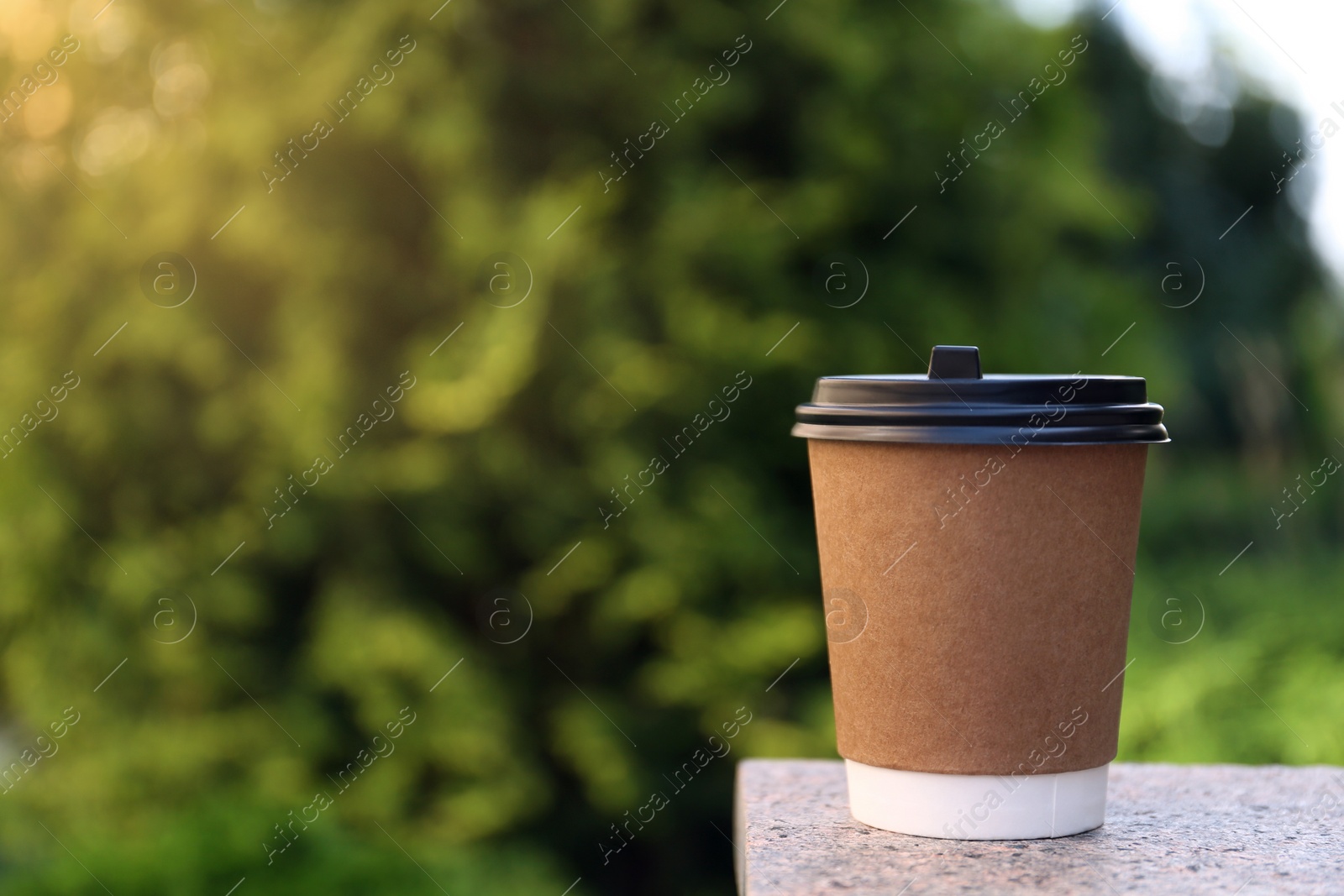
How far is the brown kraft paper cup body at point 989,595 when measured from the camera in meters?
1.49

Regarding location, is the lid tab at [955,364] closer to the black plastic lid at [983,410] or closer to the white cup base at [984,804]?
the black plastic lid at [983,410]

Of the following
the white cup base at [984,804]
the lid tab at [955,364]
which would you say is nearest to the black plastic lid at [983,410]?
the lid tab at [955,364]

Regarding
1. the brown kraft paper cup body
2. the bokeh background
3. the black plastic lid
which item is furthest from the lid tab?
the bokeh background

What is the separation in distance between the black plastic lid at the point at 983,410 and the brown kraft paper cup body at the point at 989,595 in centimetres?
3

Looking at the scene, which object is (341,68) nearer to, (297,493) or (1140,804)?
(297,493)

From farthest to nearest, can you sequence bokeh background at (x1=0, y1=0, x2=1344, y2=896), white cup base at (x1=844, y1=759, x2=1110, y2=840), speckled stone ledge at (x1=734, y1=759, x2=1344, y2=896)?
bokeh background at (x1=0, y1=0, x2=1344, y2=896)
white cup base at (x1=844, y1=759, x2=1110, y2=840)
speckled stone ledge at (x1=734, y1=759, x2=1344, y2=896)

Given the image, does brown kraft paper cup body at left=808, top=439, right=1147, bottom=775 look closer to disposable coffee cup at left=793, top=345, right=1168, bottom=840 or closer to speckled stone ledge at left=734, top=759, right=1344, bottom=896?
disposable coffee cup at left=793, top=345, right=1168, bottom=840

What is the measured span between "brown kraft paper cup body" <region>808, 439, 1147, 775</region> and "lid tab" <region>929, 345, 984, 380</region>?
0.14 m

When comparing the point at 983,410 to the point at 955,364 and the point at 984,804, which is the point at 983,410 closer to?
the point at 955,364

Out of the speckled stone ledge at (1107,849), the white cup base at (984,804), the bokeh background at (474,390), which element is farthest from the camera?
the bokeh background at (474,390)

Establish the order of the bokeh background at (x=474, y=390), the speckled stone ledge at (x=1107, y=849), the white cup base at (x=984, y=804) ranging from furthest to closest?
the bokeh background at (x=474, y=390) < the white cup base at (x=984, y=804) < the speckled stone ledge at (x=1107, y=849)

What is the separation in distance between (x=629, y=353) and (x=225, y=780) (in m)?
2.35

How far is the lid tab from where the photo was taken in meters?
1.55

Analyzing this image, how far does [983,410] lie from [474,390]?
106 inches
